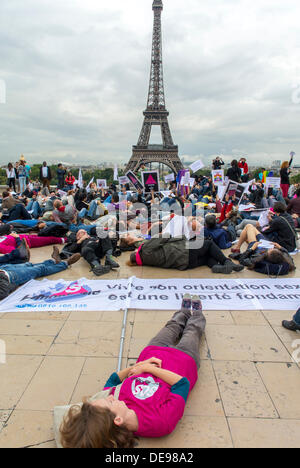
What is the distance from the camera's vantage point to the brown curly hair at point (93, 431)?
195cm

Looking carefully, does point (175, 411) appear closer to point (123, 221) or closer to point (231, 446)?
point (231, 446)

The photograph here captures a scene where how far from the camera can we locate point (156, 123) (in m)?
55.9

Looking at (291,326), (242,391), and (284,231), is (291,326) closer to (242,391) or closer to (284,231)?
(242,391)

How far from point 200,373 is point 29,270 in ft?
11.8

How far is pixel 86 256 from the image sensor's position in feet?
20.4

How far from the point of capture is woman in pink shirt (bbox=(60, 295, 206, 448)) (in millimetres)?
1996

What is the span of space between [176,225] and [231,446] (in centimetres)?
472

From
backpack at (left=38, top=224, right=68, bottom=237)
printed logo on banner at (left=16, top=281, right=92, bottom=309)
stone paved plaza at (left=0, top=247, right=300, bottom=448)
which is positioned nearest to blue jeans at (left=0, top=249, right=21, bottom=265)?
printed logo on banner at (left=16, top=281, right=92, bottom=309)

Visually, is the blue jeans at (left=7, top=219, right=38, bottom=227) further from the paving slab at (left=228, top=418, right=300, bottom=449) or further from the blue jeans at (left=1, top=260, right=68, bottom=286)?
the paving slab at (left=228, top=418, right=300, bottom=449)

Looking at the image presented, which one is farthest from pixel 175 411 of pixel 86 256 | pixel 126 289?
pixel 86 256

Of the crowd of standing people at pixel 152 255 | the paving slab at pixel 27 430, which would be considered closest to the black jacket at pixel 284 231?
the crowd of standing people at pixel 152 255

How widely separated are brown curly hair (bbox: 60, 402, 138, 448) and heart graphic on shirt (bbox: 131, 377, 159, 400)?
279mm

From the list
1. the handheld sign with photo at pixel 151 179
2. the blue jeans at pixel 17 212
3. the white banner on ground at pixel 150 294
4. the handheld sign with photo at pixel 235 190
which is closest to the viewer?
the white banner on ground at pixel 150 294

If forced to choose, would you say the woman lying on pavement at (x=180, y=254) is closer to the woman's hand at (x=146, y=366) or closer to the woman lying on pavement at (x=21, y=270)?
the woman lying on pavement at (x=21, y=270)
